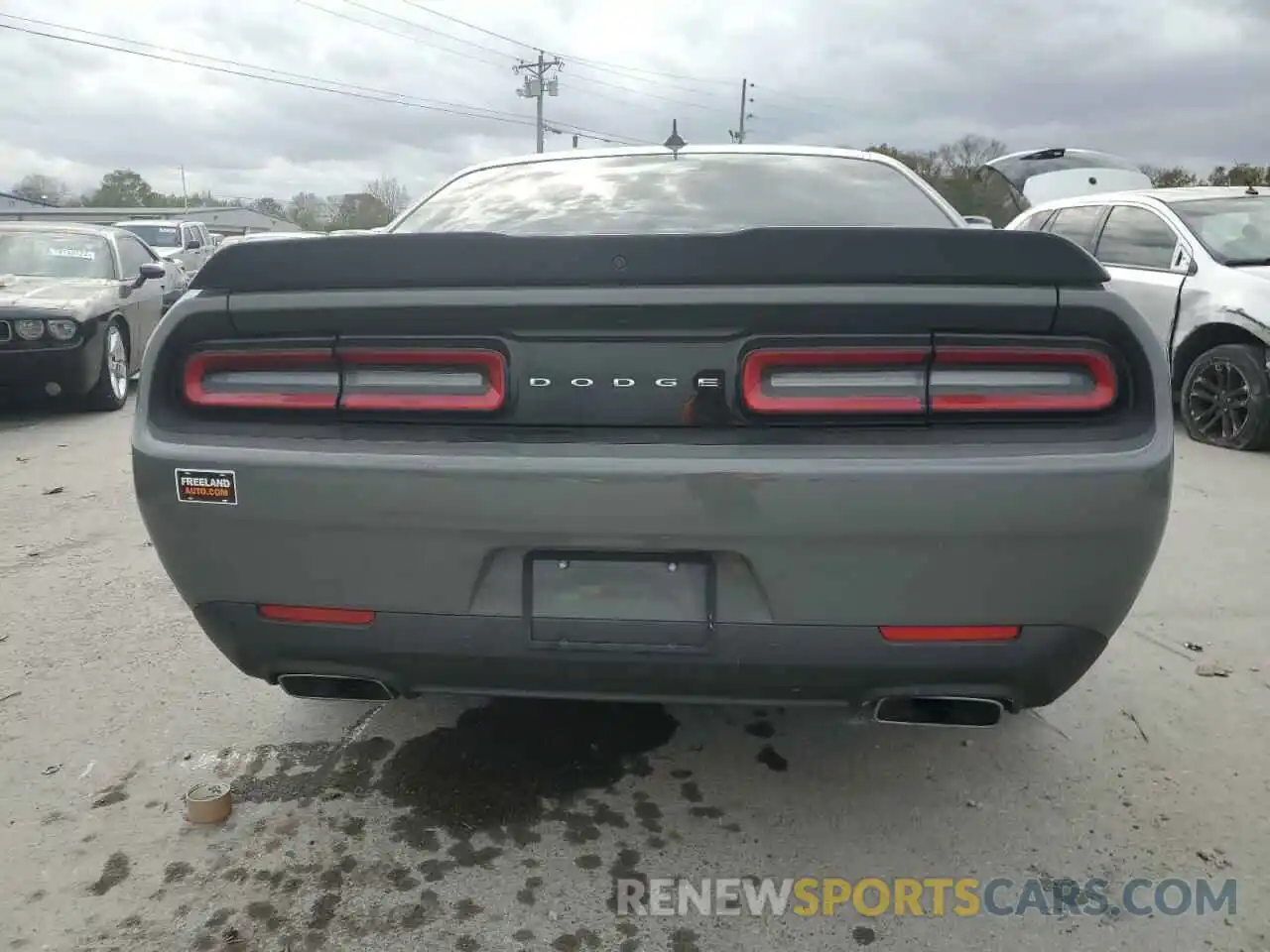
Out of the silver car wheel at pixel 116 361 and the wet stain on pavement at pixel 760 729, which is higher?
the silver car wheel at pixel 116 361

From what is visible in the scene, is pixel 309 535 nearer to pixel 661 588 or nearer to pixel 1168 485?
pixel 661 588

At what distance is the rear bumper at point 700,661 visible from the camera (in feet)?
5.96

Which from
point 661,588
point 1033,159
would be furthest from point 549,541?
point 1033,159

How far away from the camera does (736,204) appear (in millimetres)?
2811

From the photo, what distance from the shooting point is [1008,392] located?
5.85ft

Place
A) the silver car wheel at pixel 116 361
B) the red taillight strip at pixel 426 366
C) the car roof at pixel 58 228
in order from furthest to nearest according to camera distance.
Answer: the car roof at pixel 58 228 → the silver car wheel at pixel 116 361 → the red taillight strip at pixel 426 366

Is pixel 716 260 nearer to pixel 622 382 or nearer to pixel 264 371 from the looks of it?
pixel 622 382

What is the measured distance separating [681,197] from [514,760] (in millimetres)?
1670

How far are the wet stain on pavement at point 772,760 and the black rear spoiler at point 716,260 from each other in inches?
52.1

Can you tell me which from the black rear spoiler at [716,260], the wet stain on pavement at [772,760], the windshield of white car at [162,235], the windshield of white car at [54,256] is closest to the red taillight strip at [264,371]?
the black rear spoiler at [716,260]

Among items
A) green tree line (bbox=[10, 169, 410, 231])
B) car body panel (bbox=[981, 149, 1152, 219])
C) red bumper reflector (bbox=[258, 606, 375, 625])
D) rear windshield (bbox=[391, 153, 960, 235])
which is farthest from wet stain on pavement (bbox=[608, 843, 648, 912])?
green tree line (bbox=[10, 169, 410, 231])

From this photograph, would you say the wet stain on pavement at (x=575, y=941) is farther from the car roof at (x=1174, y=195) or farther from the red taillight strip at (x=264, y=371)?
the car roof at (x=1174, y=195)

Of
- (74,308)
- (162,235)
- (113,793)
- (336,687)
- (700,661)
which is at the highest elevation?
(162,235)

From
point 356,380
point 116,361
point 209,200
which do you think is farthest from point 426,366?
point 209,200
